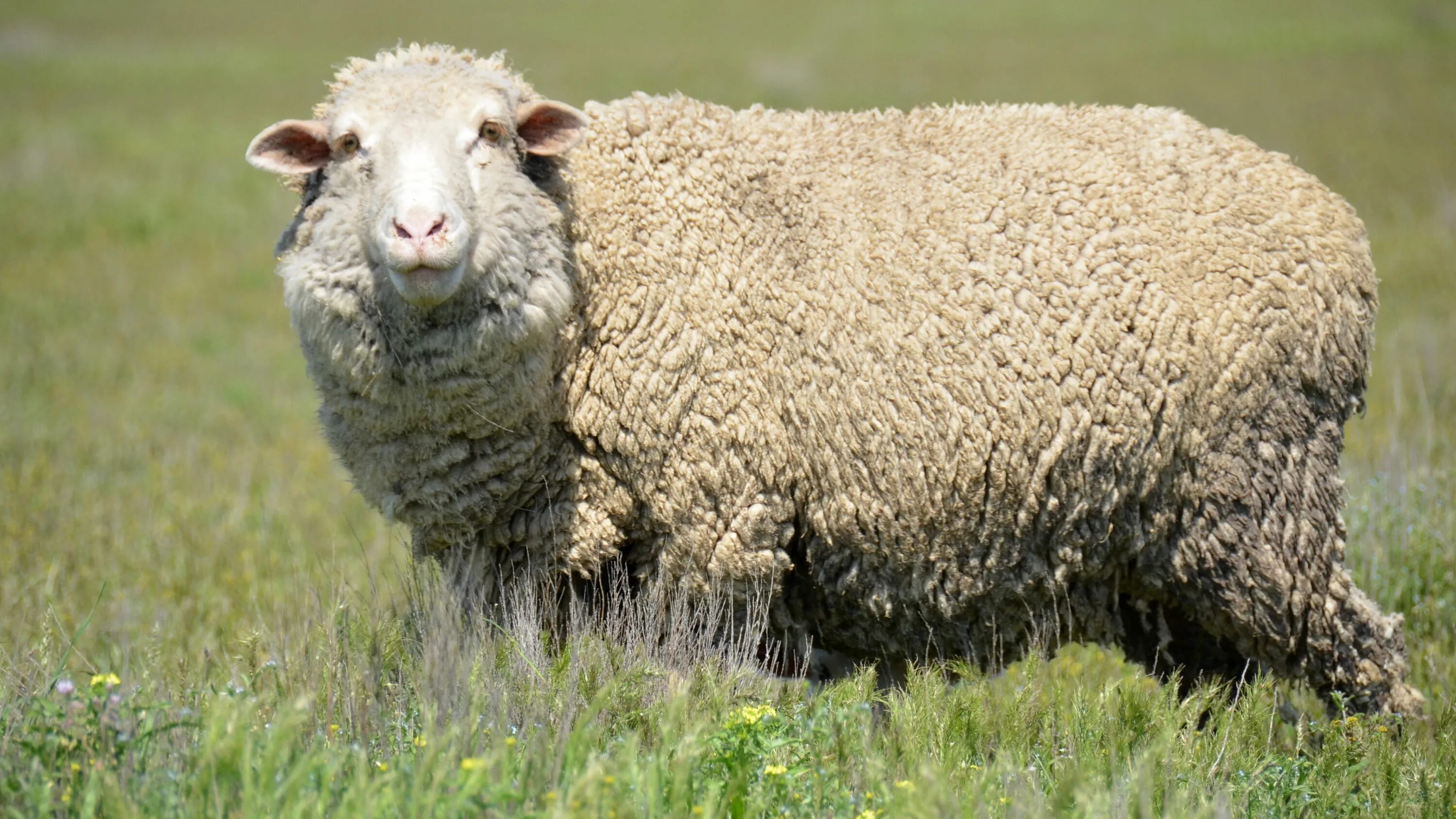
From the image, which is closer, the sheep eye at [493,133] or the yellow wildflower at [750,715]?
the yellow wildflower at [750,715]

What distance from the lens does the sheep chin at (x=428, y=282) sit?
11.1ft

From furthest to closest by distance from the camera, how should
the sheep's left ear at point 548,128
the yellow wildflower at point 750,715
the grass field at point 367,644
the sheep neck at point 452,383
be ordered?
the sheep's left ear at point 548,128 < the sheep neck at point 452,383 < the yellow wildflower at point 750,715 < the grass field at point 367,644

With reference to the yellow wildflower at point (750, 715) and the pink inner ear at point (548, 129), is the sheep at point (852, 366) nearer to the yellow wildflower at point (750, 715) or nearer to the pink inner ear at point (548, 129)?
the pink inner ear at point (548, 129)

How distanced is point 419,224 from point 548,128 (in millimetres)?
653

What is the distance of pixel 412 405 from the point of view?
3734mm

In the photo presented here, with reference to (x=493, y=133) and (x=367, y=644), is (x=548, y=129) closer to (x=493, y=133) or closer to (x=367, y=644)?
(x=493, y=133)

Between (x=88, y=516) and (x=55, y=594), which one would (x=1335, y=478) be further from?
(x=88, y=516)

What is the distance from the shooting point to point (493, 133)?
12.1 ft

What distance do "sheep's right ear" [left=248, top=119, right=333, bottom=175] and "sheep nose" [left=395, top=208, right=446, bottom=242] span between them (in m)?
0.56

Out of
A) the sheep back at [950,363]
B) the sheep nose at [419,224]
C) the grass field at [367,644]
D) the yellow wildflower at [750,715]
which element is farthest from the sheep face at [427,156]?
the yellow wildflower at [750,715]

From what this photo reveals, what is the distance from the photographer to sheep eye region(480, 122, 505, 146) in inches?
145

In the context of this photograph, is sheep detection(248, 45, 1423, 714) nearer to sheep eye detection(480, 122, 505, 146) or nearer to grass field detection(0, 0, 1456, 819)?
sheep eye detection(480, 122, 505, 146)

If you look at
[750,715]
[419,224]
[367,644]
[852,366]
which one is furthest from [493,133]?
[750,715]

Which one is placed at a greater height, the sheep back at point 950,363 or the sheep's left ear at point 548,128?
the sheep's left ear at point 548,128
